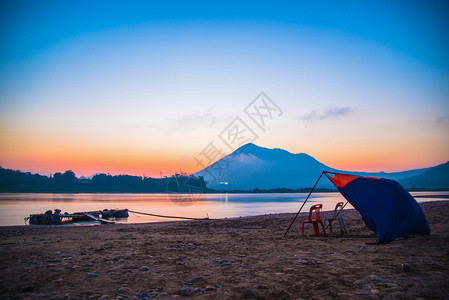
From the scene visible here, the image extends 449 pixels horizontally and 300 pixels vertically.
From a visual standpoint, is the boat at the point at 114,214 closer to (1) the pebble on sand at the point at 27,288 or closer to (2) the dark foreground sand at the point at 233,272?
(2) the dark foreground sand at the point at 233,272

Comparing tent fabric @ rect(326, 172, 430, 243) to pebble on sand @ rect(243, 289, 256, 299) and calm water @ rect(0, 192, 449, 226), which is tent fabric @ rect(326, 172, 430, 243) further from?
calm water @ rect(0, 192, 449, 226)

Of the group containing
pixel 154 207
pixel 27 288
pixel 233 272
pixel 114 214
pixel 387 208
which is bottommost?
pixel 154 207

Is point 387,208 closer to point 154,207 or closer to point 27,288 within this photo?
point 27,288

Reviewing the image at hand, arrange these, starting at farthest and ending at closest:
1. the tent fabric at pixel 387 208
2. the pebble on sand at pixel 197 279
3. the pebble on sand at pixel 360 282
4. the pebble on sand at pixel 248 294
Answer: the tent fabric at pixel 387 208, the pebble on sand at pixel 197 279, the pebble on sand at pixel 360 282, the pebble on sand at pixel 248 294

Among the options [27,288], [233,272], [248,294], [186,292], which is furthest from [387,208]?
[27,288]

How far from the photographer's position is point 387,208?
9.24 meters

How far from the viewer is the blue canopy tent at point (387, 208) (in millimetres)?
8961

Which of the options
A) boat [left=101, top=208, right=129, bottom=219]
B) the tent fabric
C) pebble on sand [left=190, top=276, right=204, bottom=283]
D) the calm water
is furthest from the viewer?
the calm water

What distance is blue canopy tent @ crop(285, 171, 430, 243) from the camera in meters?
8.96

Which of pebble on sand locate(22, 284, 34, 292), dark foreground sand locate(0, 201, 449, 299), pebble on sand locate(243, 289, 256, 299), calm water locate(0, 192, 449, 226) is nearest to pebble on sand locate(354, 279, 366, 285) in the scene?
dark foreground sand locate(0, 201, 449, 299)

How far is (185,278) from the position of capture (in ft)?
17.5

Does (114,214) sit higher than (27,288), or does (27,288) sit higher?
(27,288)

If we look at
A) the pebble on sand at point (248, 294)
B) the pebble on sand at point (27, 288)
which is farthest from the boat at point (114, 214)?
the pebble on sand at point (248, 294)

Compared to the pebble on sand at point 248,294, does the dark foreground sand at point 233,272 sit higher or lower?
lower
